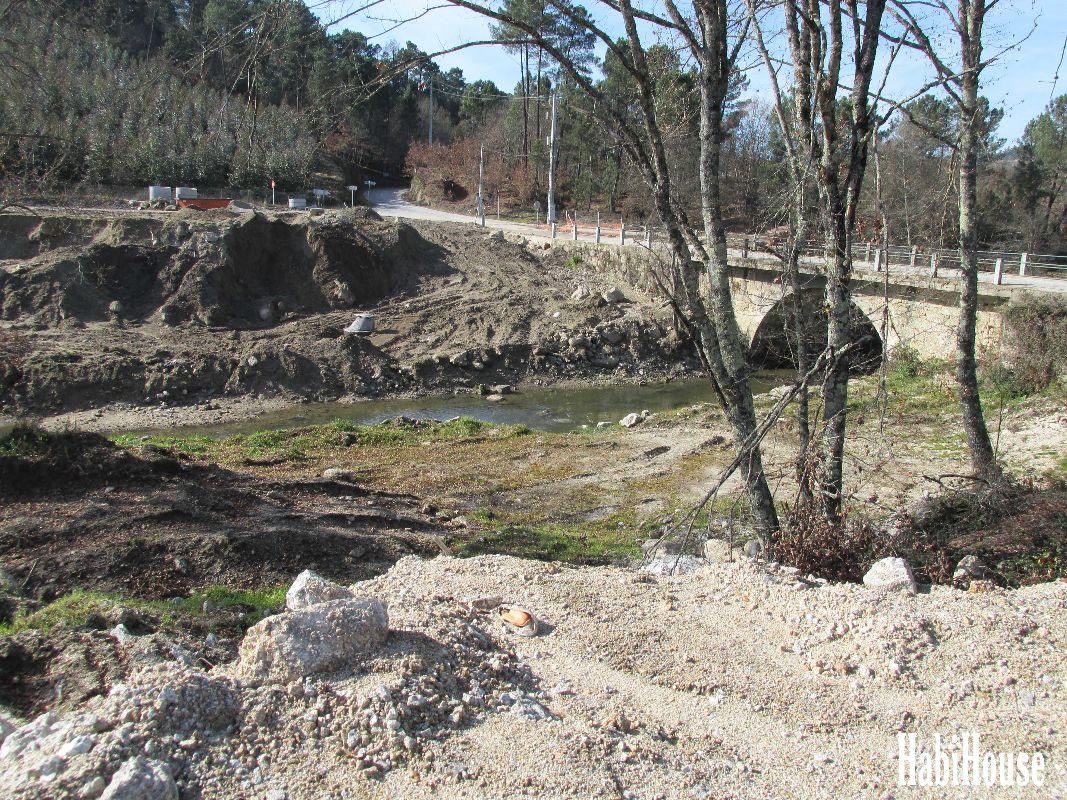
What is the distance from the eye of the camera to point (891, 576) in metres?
5.23

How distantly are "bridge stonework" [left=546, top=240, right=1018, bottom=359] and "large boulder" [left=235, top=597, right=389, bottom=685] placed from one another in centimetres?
975

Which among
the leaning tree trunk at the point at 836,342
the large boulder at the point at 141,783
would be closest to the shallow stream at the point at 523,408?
the leaning tree trunk at the point at 836,342

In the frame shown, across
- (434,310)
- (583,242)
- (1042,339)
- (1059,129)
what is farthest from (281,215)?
(1059,129)

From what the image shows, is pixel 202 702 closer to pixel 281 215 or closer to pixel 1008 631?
pixel 1008 631

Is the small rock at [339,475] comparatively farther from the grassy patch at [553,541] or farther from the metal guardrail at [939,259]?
the metal guardrail at [939,259]

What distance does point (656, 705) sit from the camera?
4.01 metres

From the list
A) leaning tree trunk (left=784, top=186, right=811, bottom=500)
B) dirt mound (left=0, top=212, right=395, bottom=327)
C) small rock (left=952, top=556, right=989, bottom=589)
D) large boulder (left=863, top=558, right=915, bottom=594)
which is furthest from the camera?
dirt mound (left=0, top=212, right=395, bottom=327)

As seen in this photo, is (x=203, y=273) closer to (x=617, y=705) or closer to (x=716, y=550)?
(x=716, y=550)

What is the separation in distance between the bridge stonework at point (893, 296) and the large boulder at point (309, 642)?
9749 mm

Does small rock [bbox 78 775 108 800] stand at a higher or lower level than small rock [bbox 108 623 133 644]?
higher

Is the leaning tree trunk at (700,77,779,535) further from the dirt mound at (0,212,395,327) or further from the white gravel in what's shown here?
the dirt mound at (0,212,395,327)

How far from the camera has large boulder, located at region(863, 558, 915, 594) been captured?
16.7 ft

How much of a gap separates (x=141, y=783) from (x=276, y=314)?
26.3 m

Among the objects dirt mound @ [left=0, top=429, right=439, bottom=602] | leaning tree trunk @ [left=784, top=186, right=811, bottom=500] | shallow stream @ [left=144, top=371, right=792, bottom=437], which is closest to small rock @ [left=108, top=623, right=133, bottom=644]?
dirt mound @ [left=0, top=429, right=439, bottom=602]
